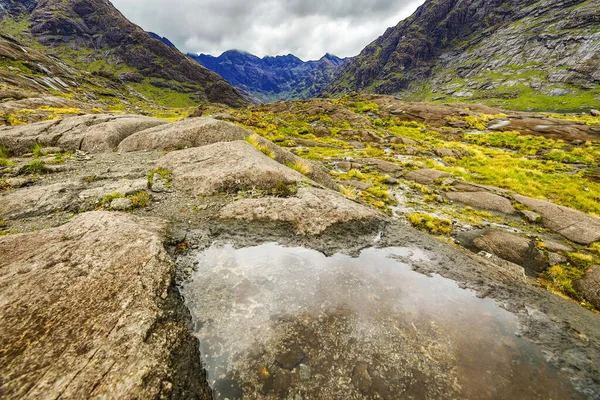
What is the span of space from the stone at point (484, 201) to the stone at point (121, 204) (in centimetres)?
1936

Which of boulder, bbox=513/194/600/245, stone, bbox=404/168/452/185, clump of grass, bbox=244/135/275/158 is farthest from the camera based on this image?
stone, bbox=404/168/452/185

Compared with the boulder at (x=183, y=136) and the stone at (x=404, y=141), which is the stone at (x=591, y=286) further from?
the stone at (x=404, y=141)

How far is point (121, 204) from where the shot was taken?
836 cm

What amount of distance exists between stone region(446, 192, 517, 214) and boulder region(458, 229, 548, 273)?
4.53 meters

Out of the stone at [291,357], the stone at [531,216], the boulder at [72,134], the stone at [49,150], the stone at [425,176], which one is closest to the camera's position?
the stone at [291,357]

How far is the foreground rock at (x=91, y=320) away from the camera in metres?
3.42

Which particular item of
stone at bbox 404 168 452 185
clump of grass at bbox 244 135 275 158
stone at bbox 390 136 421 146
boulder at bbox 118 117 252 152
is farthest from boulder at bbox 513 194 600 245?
stone at bbox 390 136 421 146

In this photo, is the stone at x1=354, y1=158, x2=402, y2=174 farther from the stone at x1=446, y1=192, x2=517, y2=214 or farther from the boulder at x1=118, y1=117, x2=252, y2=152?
the boulder at x1=118, y1=117, x2=252, y2=152

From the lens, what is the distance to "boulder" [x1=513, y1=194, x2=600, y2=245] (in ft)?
39.2

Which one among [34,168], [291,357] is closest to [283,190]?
[291,357]

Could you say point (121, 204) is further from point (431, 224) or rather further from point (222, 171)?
point (431, 224)

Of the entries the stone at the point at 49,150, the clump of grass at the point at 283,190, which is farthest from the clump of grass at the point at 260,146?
the stone at the point at 49,150

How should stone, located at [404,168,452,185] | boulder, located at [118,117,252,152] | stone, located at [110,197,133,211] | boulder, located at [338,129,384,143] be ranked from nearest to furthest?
1. stone, located at [110,197,133,211]
2. boulder, located at [118,117,252,152]
3. stone, located at [404,168,452,185]
4. boulder, located at [338,129,384,143]

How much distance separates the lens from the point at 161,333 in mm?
4430
